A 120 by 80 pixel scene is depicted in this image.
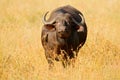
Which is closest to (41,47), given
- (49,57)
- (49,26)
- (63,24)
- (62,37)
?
(49,57)

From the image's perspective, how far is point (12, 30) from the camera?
12.1 metres

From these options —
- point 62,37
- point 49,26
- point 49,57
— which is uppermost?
point 49,26

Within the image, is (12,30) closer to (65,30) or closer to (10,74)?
(65,30)

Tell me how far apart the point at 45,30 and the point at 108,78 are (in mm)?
2064

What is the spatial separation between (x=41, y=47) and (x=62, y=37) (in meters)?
1.55

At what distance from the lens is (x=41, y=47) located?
1076cm

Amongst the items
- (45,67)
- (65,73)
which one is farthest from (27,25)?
(65,73)

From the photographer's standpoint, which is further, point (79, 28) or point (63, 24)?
point (79, 28)

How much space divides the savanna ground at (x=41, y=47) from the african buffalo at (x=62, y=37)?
0.22 m

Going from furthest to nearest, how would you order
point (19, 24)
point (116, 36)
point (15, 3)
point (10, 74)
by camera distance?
point (15, 3)
point (19, 24)
point (116, 36)
point (10, 74)

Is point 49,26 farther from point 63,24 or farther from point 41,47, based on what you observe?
point 41,47

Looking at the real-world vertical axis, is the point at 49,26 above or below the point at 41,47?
above

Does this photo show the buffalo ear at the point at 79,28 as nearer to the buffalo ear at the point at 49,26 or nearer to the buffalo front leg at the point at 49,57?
the buffalo ear at the point at 49,26

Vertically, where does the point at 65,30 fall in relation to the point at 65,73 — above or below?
above
